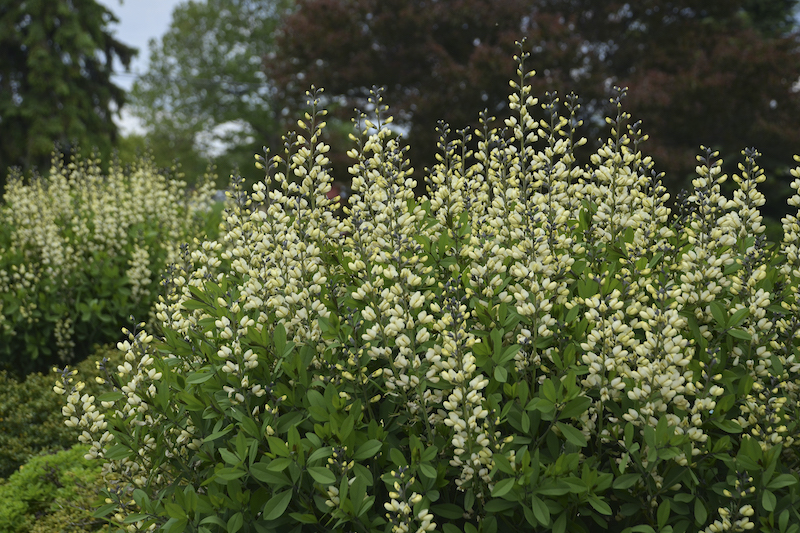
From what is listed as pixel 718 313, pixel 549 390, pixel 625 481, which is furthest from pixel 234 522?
pixel 718 313

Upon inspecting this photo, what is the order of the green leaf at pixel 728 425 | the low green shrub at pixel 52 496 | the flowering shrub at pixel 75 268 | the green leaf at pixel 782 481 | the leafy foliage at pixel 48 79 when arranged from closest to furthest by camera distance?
the green leaf at pixel 782 481
the green leaf at pixel 728 425
the low green shrub at pixel 52 496
the flowering shrub at pixel 75 268
the leafy foliage at pixel 48 79

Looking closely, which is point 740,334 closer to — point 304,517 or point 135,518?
point 304,517

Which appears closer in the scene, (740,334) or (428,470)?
(428,470)

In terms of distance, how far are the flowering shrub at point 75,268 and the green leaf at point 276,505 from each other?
4929 millimetres

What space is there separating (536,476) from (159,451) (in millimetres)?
1756

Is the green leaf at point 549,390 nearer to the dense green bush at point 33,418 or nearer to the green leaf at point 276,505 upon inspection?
the green leaf at point 276,505

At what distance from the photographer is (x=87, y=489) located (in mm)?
4582

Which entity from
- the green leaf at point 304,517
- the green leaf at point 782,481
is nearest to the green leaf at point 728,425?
the green leaf at point 782,481

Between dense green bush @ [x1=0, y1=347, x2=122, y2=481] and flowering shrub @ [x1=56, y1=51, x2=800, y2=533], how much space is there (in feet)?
10.4

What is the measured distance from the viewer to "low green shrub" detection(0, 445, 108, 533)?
4.36 m

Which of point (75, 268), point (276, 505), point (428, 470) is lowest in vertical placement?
point (75, 268)

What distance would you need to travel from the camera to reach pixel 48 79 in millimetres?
24172

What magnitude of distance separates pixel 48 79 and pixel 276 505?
88.1 feet

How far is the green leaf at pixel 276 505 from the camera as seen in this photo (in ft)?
7.82
